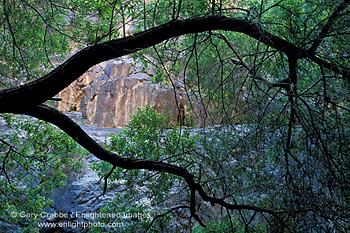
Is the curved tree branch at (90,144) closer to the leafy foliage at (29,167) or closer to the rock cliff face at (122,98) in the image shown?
the leafy foliage at (29,167)

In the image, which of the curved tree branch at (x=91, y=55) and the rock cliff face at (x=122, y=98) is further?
the rock cliff face at (x=122, y=98)

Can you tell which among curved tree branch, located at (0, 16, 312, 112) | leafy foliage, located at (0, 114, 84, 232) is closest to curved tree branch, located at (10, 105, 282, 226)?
curved tree branch, located at (0, 16, 312, 112)

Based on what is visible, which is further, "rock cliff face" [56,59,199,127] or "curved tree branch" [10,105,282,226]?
"rock cliff face" [56,59,199,127]

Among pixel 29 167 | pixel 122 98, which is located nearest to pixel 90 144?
pixel 29 167

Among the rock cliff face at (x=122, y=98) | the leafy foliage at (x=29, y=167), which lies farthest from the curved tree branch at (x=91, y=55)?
the rock cliff face at (x=122, y=98)

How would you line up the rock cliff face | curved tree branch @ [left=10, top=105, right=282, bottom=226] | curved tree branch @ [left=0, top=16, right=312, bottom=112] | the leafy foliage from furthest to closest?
the rock cliff face → the leafy foliage → curved tree branch @ [left=10, top=105, right=282, bottom=226] → curved tree branch @ [left=0, top=16, right=312, bottom=112]

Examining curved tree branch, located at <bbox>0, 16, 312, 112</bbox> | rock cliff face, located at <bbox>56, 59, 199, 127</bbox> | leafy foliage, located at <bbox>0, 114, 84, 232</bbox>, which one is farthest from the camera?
rock cliff face, located at <bbox>56, 59, 199, 127</bbox>

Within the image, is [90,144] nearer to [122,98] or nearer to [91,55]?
[91,55]

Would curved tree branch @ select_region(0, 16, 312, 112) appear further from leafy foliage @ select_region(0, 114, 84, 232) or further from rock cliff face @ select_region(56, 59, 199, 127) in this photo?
rock cliff face @ select_region(56, 59, 199, 127)

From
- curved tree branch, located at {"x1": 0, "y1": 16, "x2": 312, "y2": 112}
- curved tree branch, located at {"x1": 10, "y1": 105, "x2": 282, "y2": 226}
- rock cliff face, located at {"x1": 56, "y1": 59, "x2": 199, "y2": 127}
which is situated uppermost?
rock cliff face, located at {"x1": 56, "y1": 59, "x2": 199, "y2": 127}

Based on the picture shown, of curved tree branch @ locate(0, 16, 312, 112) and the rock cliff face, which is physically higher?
the rock cliff face

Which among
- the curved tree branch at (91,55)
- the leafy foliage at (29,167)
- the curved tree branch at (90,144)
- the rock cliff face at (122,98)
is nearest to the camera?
the curved tree branch at (91,55)

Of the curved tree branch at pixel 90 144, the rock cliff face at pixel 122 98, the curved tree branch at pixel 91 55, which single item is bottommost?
the curved tree branch at pixel 90 144

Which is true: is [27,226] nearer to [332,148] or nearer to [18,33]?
[18,33]
